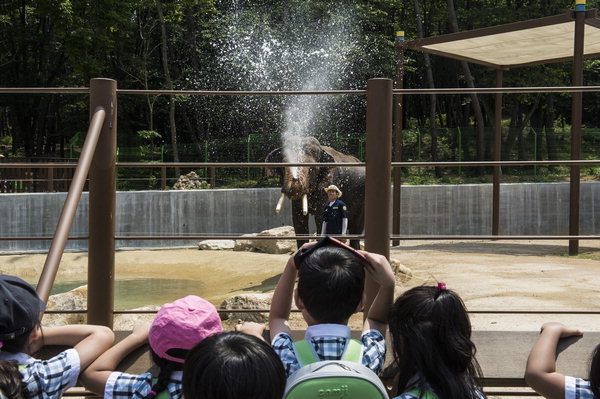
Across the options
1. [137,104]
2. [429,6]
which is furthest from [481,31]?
[429,6]

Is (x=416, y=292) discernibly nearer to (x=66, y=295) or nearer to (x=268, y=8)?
(x=66, y=295)

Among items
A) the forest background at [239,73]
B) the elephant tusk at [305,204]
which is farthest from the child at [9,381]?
the forest background at [239,73]

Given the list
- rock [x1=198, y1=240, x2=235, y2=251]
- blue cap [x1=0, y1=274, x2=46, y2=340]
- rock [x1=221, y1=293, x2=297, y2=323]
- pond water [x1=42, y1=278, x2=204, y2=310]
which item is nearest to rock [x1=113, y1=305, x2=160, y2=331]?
rock [x1=221, y1=293, x2=297, y2=323]

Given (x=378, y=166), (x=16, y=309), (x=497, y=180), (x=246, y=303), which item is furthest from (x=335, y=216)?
(x=16, y=309)

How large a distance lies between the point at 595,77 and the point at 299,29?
1219 cm

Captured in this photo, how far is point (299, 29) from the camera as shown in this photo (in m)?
19.5

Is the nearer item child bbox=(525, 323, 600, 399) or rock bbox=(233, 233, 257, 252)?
child bbox=(525, 323, 600, 399)

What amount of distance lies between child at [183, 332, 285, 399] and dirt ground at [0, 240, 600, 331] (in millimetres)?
4846

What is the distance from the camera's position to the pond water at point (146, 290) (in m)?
8.82

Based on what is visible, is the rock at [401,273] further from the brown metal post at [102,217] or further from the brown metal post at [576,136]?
the brown metal post at [102,217]

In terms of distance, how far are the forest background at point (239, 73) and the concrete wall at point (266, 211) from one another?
389 centimetres

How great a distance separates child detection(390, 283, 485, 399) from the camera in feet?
5.83

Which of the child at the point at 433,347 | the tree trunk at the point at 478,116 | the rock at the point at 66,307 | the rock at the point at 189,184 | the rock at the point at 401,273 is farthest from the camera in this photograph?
the tree trunk at the point at 478,116

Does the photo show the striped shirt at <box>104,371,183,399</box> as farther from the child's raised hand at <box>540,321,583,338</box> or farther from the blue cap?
the child's raised hand at <box>540,321,583,338</box>
